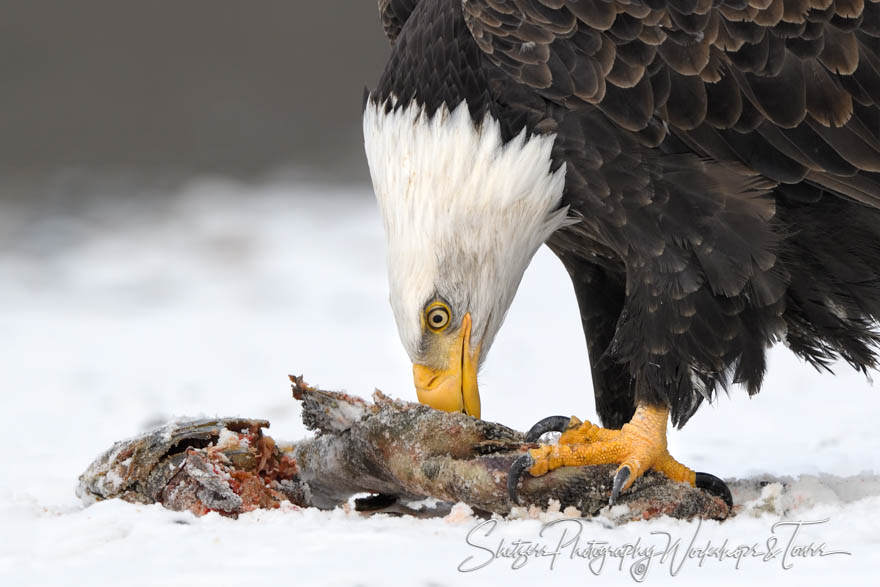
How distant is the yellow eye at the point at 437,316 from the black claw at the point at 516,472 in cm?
60

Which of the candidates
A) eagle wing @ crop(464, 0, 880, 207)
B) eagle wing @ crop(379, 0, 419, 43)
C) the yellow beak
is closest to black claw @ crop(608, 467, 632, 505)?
the yellow beak

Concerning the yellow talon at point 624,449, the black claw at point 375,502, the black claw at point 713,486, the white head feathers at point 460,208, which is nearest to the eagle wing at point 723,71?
the white head feathers at point 460,208

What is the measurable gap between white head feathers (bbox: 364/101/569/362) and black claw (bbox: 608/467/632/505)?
0.66 meters

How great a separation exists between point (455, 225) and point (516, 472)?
84 centimetres

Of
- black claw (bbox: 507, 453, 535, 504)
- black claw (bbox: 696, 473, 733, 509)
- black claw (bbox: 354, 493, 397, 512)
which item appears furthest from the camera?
black claw (bbox: 696, 473, 733, 509)

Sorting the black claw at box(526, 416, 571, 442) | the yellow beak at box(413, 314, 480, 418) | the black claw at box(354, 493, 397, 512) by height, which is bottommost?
the black claw at box(354, 493, 397, 512)

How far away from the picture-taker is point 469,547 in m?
2.61

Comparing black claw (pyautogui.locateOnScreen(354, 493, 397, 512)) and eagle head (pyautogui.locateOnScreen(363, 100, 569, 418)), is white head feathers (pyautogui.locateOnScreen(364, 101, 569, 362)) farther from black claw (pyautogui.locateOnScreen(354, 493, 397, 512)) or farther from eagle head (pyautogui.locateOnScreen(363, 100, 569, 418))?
black claw (pyautogui.locateOnScreen(354, 493, 397, 512))

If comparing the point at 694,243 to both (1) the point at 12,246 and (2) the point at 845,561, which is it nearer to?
(2) the point at 845,561

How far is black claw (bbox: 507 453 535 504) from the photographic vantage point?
9.96 ft

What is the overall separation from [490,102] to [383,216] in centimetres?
51

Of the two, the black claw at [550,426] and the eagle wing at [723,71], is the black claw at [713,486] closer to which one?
the black claw at [550,426]

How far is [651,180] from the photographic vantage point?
337 cm

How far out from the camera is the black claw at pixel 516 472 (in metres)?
3.04
